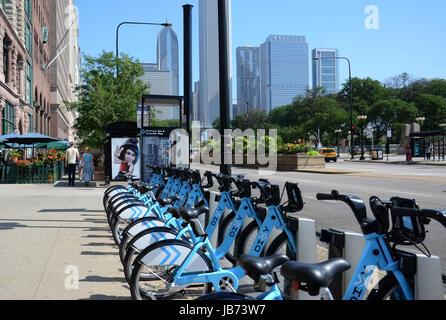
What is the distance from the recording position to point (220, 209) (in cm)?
562

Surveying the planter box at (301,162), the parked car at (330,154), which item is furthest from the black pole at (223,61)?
the parked car at (330,154)

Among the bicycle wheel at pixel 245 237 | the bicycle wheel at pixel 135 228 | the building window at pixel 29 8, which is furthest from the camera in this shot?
the building window at pixel 29 8

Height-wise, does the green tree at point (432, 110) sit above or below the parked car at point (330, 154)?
above

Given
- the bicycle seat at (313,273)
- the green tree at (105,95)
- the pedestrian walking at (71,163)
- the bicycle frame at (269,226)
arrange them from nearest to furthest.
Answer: the bicycle seat at (313,273) < the bicycle frame at (269,226) < the pedestrian walking at (71,163) < the green tree at (105,95)

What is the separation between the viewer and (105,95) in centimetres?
2878

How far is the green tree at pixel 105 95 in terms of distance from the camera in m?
28.5

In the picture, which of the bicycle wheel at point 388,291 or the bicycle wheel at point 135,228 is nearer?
the bicycle wheel at point 388,291

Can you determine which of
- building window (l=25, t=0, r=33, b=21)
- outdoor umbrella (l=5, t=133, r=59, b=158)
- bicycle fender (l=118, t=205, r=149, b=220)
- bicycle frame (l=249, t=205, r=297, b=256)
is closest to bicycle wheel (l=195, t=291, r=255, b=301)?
bicycle frame (l=249, t=205, r=297, b=256)

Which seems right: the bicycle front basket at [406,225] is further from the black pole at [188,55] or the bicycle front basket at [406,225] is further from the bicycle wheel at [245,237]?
the black pole at [188,55]

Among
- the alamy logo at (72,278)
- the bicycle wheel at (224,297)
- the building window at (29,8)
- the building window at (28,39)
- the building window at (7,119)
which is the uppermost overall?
the building window at (29,8)

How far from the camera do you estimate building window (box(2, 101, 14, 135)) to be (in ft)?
99.8

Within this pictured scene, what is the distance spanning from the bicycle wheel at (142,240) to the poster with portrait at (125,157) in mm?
12564

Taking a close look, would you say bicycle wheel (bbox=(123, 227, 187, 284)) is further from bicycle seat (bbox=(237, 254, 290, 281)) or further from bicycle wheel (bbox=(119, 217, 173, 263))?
bicycle seat (bbox=(237, 254, 290, 281))

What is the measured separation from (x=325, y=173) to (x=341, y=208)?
17.2 m
